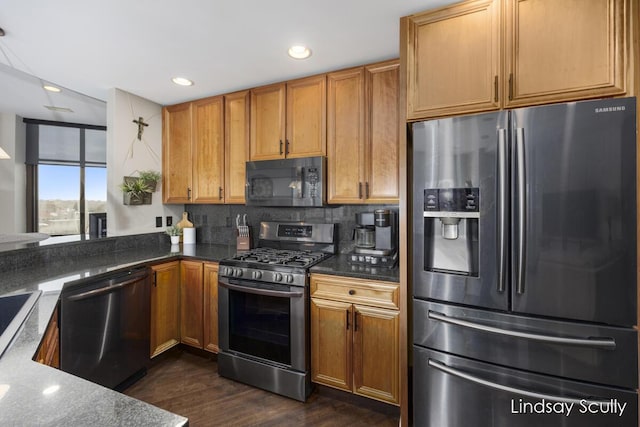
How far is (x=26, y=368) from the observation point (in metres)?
0.81

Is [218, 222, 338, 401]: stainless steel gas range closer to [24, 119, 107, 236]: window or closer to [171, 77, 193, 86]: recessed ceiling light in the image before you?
[171, 77, 193, 86]: recessed ceiling light

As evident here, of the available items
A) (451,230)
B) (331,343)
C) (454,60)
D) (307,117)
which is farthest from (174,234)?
(454,60)

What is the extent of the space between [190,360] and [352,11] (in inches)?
114

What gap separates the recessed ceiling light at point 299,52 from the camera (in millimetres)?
1975

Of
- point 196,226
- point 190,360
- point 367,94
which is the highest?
point 367,94

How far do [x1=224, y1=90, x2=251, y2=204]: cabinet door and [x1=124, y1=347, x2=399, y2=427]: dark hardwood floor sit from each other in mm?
1498

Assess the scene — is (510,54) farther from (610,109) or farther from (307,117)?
(307,117)

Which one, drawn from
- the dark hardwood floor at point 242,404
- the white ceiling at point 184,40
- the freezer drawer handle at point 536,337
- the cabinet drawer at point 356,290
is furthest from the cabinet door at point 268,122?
the dark hardwood floor at point 242,404

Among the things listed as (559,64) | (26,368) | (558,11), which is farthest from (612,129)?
(26,368)

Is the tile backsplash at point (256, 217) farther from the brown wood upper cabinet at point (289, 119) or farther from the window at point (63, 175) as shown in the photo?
the window at point (63, 175)

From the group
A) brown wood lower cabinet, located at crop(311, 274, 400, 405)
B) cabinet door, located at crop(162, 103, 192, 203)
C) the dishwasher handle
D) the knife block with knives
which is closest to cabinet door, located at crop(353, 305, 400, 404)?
brown wood lower cabinet, located at crop(311, 274, 400, 405)

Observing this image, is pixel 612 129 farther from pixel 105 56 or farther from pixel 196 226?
pixel 196 226

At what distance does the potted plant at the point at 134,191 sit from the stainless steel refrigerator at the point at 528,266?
255 cm

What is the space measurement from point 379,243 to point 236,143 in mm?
1602
